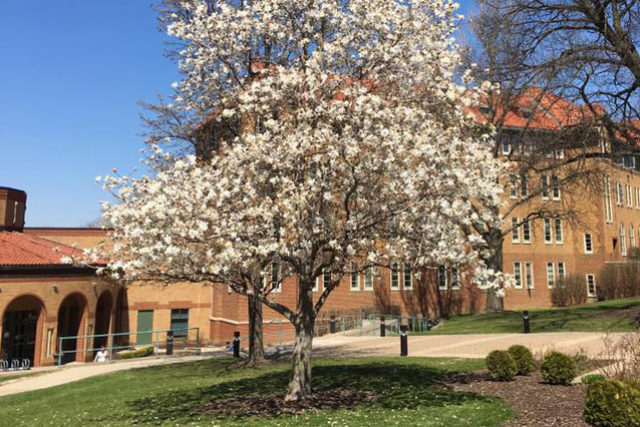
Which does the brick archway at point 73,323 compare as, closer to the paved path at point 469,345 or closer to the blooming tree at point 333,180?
the paved path at point 469,345

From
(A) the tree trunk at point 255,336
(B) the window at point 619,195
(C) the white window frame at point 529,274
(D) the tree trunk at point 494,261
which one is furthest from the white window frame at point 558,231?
(A) the tree trunk at point 255,336

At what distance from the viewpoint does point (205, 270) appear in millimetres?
9148

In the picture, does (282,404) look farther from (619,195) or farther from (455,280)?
(619,195)

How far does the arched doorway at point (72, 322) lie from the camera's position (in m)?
28.8

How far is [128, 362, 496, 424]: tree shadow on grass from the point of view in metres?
10.5

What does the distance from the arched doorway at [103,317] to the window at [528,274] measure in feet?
109

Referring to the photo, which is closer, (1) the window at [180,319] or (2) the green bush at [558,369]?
(2) the green bush at [558,369]

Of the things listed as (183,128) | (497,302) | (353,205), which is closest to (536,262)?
(497,302)

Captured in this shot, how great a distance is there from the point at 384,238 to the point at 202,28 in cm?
716

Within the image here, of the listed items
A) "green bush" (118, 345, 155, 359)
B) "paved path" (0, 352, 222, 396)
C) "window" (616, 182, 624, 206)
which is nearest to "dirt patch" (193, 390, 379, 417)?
"paved path" (0, 352, 222, 396)

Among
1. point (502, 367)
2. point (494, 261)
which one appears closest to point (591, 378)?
point (502, 367)

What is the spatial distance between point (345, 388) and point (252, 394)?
2.28 metres

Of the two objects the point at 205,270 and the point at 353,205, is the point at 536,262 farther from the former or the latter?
the point at 205,270

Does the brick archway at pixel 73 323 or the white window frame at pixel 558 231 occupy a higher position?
the white window frame at pixel 558 231
